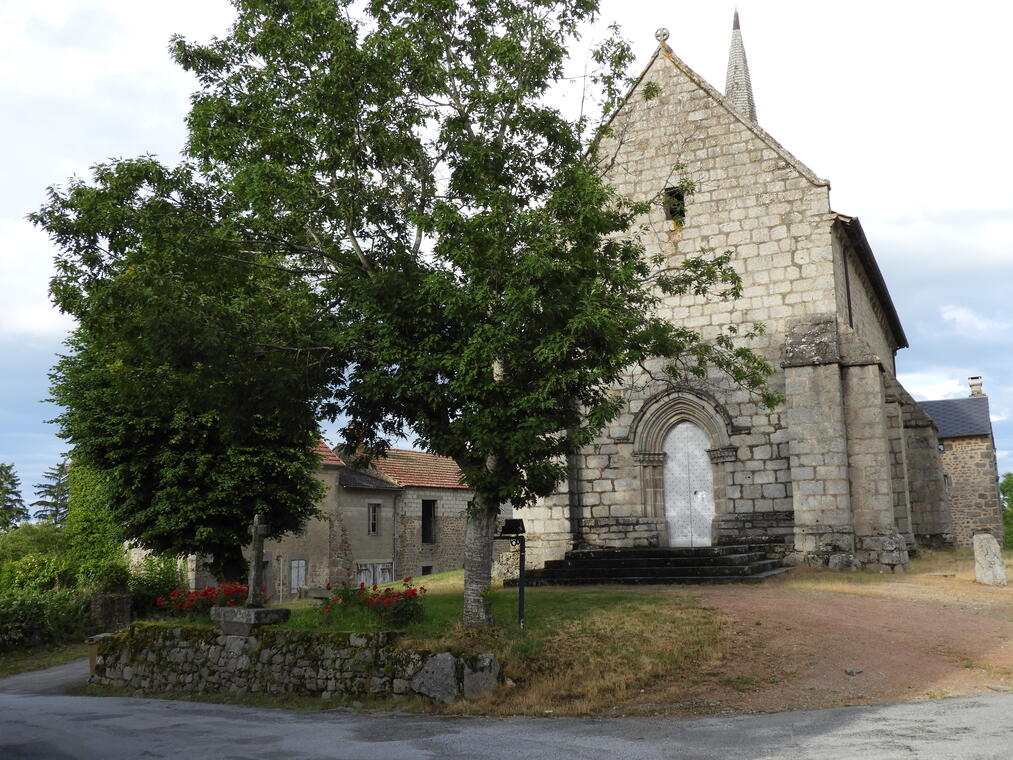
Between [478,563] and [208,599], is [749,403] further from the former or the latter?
[208,599]

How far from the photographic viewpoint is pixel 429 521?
3378 cm

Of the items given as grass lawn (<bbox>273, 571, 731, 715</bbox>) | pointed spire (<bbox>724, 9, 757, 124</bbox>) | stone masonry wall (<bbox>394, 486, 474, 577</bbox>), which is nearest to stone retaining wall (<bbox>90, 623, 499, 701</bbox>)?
grass lawn (<bbox>273, 571, 731, 715</bbox>)

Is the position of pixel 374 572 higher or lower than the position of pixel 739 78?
lower

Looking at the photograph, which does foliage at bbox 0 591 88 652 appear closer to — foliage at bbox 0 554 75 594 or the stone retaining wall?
foliage at bbox 0 554 75 594

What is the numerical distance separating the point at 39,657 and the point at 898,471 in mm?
19318

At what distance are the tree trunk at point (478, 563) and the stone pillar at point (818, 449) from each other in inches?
323

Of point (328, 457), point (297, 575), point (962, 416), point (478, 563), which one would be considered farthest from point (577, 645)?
point (962, 416)

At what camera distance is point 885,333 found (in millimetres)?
26234

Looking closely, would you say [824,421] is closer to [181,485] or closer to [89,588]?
[181,485]

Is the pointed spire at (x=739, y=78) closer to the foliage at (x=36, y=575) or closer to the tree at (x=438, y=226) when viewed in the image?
the tree at (x=438, y=226)

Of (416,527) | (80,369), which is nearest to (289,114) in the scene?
(80,369)

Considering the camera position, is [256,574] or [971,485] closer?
→ [256,574]

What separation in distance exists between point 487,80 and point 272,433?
1052cm

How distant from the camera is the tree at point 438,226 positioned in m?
9.86
